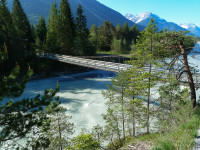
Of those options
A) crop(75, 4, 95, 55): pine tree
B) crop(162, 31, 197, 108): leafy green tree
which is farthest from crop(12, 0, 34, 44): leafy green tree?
crop(162, 31, 197, 108): leafy green tree

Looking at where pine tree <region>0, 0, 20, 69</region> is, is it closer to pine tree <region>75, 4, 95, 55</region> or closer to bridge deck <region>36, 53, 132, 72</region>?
bridge deck <region>36, 53, 132, 72</region>

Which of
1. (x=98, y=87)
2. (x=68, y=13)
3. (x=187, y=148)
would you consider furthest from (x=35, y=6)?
(x=187, y=148)

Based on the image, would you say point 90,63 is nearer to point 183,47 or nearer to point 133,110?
point 133,110

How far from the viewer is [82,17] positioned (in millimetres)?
24906

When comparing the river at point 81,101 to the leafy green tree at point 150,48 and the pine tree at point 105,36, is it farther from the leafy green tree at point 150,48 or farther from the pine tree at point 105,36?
the pine tree at point 105,36

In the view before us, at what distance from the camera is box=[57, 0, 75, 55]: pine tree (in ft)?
76.5

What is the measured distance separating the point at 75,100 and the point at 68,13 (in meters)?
17.3

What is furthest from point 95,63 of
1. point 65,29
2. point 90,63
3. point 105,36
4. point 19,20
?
point 105,36

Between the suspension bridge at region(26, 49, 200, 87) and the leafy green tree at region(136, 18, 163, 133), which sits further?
the suspension bridge at region(26, 49, 200, 87)

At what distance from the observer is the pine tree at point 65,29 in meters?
23.3

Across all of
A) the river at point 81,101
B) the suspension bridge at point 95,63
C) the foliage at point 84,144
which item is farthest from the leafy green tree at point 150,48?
the foliage at point 84,144

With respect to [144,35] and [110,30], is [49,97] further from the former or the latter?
[110,30]

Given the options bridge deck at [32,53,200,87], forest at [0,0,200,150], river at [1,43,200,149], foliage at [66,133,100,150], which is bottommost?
river at [1,43,200,149]

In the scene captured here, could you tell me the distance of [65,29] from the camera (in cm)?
2347
